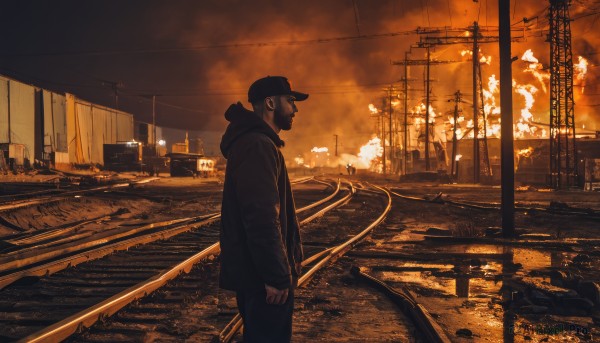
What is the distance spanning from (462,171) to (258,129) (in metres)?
50.8

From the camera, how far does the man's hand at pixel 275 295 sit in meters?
2.77

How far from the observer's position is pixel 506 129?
11914 millimetres

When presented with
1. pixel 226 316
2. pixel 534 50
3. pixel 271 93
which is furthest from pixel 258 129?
pixel 534 50

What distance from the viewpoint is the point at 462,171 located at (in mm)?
51406

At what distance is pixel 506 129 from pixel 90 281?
891 centimetres

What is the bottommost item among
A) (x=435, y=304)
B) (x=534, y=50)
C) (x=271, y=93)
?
(x=435, y=304)

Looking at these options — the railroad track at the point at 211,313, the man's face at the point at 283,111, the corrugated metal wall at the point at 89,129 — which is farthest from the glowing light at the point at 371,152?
the man's face at the point at 283,111

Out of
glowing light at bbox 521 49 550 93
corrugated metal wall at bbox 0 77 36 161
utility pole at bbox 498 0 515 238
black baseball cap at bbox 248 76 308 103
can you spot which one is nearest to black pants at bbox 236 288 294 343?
black baseball cap at bbox 248 76 308 103

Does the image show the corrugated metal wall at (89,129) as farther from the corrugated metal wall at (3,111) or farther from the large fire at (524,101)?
the large fire at (524,101)

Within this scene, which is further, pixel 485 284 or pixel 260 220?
pixel 485 284

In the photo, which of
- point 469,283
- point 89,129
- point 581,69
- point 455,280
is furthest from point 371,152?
point 469,283

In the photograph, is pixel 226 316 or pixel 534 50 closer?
pixel 226 316

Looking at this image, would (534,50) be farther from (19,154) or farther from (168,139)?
(168,139)

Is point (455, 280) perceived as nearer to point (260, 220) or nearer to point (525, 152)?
point (260, 220)
